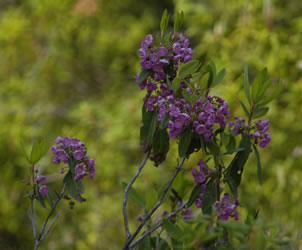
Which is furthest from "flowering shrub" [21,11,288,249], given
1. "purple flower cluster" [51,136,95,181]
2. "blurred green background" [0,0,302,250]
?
"blurred green background" [0,0,302,250]

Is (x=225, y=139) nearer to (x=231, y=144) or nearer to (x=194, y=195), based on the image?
(x=231, y=144)

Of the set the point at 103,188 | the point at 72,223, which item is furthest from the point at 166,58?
the point at 72,223

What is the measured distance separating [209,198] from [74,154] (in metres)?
0.38

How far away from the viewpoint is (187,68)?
3.41 feet

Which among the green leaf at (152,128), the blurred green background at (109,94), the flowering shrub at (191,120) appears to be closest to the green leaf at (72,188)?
the flowering shrub at (191,120)

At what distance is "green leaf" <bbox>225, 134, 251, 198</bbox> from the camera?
1.10 metres

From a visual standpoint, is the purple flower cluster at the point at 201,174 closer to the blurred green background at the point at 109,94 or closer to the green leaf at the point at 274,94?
the green leaf at the point at 274,94

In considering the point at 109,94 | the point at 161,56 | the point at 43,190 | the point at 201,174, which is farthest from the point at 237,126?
the point at 109,94

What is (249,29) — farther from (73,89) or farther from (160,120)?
(73,89)

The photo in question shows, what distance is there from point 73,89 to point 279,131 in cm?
243

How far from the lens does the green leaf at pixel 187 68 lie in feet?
3.38

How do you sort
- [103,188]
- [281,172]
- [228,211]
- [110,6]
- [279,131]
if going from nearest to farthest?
[228,211]
[281,172]
[279,131]
[103,188]
[110,6]

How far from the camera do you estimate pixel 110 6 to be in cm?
445

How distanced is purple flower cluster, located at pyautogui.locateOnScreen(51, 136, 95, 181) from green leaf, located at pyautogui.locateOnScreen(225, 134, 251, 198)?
0.38 m
